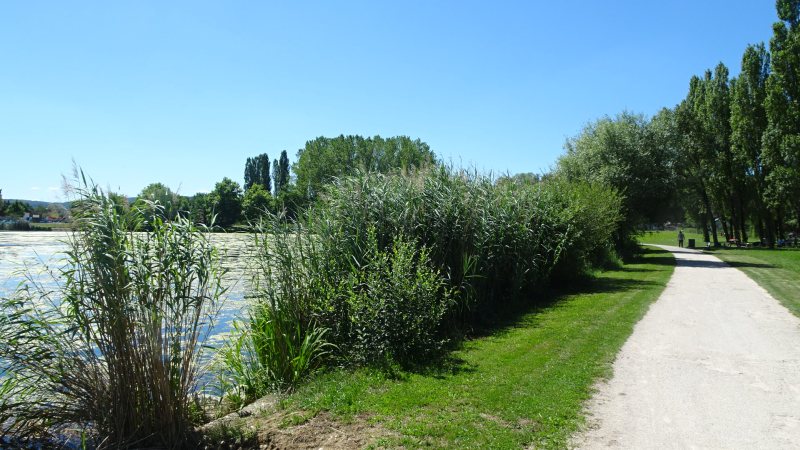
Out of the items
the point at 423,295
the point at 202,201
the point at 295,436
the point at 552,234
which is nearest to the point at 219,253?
the point at 202,201

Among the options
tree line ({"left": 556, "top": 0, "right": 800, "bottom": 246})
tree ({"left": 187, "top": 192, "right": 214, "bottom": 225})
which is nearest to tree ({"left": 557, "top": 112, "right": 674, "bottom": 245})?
tree line ({"left": 556, "top": 0, "right": 800, "bottom": 246})

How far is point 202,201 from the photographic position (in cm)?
684

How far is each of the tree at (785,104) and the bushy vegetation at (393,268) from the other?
24.4 m

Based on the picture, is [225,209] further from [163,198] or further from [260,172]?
[260,172]

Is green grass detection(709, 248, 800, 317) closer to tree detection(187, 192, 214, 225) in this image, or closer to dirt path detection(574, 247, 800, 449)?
dirt path detection(574, 247, 800, 449)

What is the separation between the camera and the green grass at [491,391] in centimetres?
504

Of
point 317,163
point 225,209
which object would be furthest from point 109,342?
point 317,163

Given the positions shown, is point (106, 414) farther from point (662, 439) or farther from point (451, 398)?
point (662, 439)

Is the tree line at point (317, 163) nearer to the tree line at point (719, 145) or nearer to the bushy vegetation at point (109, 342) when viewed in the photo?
the bushy vegetation at point (109, 342)

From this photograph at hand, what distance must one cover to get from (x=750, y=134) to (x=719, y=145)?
3696 millimetres

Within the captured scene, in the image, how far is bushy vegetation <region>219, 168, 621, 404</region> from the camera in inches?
307

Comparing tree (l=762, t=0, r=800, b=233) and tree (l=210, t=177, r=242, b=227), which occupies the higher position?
tree (l=762, t=0, r=800, b=233)

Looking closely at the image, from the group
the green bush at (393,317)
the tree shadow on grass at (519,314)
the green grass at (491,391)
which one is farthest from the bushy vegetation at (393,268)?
the green grass at (491,391)

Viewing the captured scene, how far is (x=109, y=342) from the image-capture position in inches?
204
